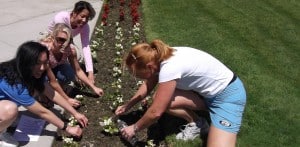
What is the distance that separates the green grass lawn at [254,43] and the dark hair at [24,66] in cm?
219

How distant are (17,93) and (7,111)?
0.59 ft

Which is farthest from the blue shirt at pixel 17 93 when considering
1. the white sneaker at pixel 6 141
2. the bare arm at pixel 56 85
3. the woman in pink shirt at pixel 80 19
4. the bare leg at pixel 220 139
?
the bare leg at pixel 220 139

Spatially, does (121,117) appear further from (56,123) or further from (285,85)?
(285,85)

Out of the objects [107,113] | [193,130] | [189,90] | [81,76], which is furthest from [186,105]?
[81,76]

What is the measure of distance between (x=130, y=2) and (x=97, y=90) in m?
4.45

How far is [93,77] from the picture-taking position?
19.2 feet

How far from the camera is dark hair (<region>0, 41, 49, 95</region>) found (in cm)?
404

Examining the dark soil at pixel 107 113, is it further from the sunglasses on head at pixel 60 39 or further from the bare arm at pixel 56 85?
the sunglasses on head at pixel 60 39

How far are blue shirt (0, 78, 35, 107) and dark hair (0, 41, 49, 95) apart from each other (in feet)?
0.11

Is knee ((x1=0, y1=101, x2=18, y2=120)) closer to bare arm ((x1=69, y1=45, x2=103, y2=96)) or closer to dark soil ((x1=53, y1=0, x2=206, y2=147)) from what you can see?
dark soil ((x1=53, y1=0, x2=206, y2=147))

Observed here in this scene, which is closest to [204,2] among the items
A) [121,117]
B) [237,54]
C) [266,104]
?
[237,54]

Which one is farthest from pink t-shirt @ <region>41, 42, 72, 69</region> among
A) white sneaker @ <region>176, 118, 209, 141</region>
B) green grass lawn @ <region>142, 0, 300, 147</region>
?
green grass lawn @ <region>142, 0, 300, 147</region>

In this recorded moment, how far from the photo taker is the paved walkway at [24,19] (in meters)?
6.95

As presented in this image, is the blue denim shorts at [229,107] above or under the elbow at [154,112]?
under
